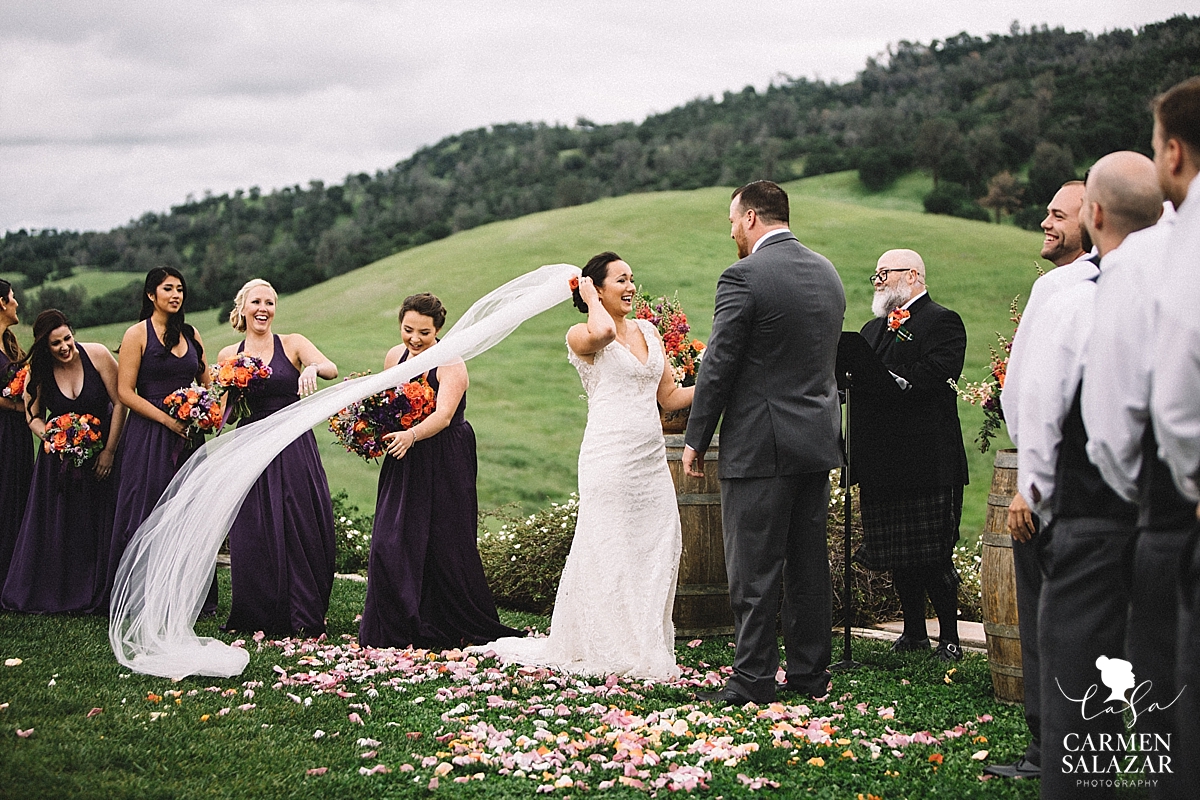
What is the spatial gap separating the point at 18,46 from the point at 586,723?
9764 mm

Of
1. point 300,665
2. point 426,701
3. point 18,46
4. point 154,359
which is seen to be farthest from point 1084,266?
point 18,46

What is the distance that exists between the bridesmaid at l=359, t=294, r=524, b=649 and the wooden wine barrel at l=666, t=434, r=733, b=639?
4.18 feet

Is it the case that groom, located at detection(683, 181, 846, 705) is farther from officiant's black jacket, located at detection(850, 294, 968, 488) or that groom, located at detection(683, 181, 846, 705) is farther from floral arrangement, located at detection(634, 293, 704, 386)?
floral arrangement, located at detection(634, 293, 704, 386)

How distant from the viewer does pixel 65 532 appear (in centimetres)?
795

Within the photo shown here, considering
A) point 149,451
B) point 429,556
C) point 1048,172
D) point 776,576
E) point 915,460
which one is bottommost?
point 429,556

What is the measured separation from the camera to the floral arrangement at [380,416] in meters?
6.88

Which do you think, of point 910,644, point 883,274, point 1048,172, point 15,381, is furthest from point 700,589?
point 1048,172

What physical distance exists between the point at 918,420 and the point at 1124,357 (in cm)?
374

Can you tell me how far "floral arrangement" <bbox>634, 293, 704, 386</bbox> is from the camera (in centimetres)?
707

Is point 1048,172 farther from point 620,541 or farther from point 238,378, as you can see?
point 238,378

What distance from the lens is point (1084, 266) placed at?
3914 mm

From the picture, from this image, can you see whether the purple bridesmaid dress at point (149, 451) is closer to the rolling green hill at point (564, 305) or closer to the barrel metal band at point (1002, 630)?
the barrel metal band at point (1002, 630)

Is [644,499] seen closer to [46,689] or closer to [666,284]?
[46,689]

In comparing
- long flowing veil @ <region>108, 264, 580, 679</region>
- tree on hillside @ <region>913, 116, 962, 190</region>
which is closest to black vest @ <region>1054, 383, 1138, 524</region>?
long flowing veil @ <region>108, 264, 580, 679</region>
